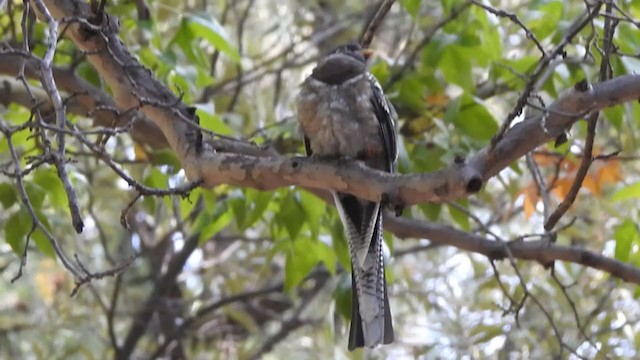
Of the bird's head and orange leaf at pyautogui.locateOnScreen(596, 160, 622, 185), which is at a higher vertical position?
orange leaf at pyautogui.locateOnScreen(596, 160, 622, 185)

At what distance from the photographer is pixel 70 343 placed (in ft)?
9.87

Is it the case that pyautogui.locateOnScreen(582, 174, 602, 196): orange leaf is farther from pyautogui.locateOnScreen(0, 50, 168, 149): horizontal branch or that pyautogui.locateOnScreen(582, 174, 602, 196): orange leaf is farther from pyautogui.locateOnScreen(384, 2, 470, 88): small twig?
pyautogui.locateOnScreen(0, 50, 168, 149): horizontal branch

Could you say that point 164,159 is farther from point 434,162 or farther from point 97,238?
point 97,238

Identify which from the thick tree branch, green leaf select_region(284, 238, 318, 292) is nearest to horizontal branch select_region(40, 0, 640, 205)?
the thick tree branch

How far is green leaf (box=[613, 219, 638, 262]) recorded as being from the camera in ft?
6.82

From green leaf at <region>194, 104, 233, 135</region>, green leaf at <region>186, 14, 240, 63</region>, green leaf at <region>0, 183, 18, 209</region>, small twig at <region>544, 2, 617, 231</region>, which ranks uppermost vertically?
green leaf at <region>186, 14, 240, 63</region>

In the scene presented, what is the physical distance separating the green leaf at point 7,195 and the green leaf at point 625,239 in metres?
1.24

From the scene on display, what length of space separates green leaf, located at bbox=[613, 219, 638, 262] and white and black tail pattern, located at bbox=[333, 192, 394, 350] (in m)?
0.53

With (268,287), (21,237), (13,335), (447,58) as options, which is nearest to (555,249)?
(447,58)

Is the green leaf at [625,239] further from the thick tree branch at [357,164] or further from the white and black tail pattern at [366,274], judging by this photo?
the white and black tail pattern at [366,274]

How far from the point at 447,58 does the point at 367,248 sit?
0.55 metres

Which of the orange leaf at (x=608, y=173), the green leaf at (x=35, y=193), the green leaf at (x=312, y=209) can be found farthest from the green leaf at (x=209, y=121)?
the orange leaf at (x=608, y=173)

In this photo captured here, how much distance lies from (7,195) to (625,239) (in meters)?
1.27

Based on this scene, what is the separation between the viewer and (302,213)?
6.87ft
